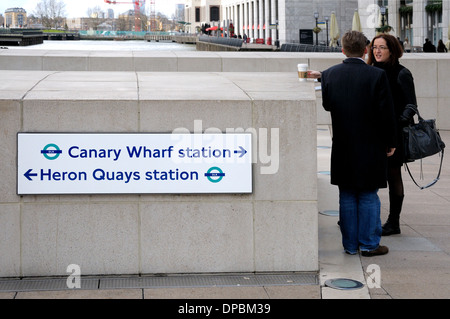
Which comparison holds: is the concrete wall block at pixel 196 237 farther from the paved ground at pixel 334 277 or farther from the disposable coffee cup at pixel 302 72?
the disposable coffee cup at pixel 302 72

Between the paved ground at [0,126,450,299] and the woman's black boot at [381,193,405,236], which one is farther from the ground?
the woman's black boot at [381,193,405,236]

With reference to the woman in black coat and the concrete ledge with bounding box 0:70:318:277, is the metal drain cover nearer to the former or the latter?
the concrete ledge with bounding box 0:70:318:277

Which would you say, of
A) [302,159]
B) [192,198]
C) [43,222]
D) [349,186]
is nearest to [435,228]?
[349,186]

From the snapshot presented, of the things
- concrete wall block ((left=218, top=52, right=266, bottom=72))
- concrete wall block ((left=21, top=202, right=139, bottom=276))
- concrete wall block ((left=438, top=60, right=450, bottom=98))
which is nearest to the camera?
concrete wall block ((left=21, top=202, right=139, bottom=276))

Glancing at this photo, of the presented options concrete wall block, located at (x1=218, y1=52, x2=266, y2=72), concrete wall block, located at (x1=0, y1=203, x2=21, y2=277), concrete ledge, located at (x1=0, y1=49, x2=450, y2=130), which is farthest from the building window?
concrete wall block, located at (x1=0, y1=203, x2=21, y2=277)

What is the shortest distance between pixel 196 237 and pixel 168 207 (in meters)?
0.33

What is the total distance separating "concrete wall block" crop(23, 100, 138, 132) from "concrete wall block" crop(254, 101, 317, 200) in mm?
1010

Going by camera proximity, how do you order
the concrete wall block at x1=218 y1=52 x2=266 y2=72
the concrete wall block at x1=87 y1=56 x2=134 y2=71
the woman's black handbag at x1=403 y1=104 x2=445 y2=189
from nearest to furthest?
1. the woman's black handbag at x1=403 y1=104 x2=445 y2=189
2. the concrete wall block at x1=87 y1=56 x2=134 y2=71
3. the concrete wall block at x1=218 y1=52 x2=266 y2=72

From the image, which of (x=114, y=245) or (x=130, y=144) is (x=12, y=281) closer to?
(x=114, y=245)

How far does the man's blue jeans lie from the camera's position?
22.8 ft

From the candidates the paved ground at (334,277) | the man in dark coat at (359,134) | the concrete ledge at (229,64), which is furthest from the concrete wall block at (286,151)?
the concrete ledge at (229,64)

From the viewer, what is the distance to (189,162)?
6465 mm

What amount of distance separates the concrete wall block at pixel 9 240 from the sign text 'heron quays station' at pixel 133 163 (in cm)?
19

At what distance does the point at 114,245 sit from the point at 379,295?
81.1 inches
